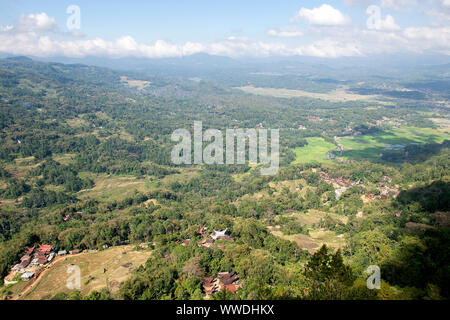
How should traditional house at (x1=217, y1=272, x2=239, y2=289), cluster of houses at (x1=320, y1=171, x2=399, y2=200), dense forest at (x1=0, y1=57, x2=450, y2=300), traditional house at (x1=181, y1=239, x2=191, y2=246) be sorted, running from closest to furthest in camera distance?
dense forest at (x1=0, y1=57, x2=450, y2=300), traditional house at (x1=217, y1=272, x2=239, y2=289), traditional house at (x1=181, y1=239, x2=191, y2=246), cluster of houses at (x1=320, y1=171, x2=399, y2=200)

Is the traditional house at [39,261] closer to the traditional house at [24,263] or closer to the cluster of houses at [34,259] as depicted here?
the cluster of houses at [34,259]

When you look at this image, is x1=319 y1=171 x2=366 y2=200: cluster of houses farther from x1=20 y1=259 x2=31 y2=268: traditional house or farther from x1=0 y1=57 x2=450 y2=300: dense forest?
x1=20 y1=259 x2=31 y2=268: traditional house

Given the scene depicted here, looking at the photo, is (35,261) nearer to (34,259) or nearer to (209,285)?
(34,259)

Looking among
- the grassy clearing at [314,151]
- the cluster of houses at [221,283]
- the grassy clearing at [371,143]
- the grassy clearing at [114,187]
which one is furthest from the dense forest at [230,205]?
the grassy clearing at [371,143]

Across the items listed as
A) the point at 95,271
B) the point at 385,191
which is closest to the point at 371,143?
the point at 385,191

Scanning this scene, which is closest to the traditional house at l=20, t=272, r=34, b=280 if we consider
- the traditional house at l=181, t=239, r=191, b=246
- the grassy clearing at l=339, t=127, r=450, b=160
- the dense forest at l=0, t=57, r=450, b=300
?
the dense forest at l=0, t=57, r=450, b=300

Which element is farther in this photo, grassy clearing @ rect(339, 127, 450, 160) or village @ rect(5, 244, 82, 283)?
grassy clearing @ rect(339, 127, 450, 160)

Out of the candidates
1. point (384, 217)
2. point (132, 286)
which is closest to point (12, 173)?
point (132, 286)
